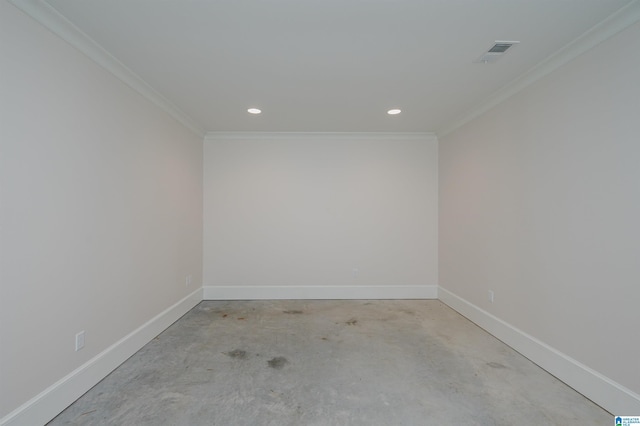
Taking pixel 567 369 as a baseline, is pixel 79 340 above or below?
above

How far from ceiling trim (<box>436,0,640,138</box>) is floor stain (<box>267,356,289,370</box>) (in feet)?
11.0

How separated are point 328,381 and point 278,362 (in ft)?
1.69

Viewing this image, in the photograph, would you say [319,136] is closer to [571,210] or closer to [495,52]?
[495,52]

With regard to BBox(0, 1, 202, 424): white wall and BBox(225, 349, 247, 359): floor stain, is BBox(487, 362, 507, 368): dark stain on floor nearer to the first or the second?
BBox(225, 349, 247, 359): floor stain

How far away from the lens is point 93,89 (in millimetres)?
2109

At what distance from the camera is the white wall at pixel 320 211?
423 cm

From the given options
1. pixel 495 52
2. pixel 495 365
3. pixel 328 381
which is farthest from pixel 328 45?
pixel 495 365

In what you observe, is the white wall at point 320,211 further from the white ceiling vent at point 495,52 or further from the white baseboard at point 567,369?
the white ceiling vent at point 495,52

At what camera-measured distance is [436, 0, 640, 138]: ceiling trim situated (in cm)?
169

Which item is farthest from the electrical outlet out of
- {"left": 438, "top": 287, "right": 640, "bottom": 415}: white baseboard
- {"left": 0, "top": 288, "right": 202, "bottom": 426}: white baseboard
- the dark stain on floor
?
{"left": 438, "top": 287, "right": 640, "bottom": 415}: white baseboard

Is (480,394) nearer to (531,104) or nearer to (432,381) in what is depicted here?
(432,381)

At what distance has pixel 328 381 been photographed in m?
2.17

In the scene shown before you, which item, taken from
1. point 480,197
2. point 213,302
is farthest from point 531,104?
point 213,302

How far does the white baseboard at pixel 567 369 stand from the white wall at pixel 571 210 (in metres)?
0.04
